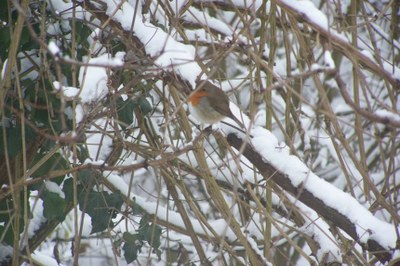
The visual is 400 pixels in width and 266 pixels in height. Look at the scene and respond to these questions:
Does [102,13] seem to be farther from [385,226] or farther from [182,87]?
[385,226]

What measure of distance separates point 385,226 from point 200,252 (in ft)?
3.35

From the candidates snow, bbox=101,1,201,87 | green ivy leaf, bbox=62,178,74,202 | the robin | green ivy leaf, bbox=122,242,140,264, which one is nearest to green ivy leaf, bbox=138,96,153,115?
Result: the robin

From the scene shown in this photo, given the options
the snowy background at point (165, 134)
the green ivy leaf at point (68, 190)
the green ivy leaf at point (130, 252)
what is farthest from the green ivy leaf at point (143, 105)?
the green ivy leaf at point (130, 252)

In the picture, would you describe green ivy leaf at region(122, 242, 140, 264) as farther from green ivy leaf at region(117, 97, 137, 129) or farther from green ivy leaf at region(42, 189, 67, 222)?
green ivy leaf at region(117, 97, 137, 129)

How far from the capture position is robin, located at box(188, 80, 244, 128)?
2895 mm

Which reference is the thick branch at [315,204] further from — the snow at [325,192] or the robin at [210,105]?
the robin at [210,105]

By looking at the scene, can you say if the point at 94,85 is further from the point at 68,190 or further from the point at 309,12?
the point at 309,12

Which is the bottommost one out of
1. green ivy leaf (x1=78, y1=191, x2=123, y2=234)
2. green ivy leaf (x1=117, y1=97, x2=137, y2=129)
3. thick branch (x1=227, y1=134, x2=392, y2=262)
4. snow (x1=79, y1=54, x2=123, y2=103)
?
thick branch (x1=227, y1=134, x2=392, y2=262)

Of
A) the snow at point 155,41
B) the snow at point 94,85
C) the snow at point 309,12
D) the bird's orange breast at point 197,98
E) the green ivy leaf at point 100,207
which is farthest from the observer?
the bird's orange breast at point 197,98

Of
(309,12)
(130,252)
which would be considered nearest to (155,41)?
(309,12)

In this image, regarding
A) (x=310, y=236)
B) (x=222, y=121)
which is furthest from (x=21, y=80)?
(x=310, y=236)

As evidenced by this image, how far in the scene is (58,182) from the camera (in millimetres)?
2756

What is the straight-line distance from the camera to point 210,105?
2961 millimetres

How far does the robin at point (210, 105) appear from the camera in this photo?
9.50ft
